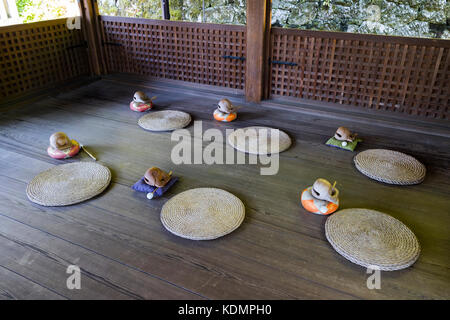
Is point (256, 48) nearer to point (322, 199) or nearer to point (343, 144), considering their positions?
point (343, 144)

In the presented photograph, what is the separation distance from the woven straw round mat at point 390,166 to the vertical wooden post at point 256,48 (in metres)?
1.27

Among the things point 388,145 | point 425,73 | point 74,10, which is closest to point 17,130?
point 74,10

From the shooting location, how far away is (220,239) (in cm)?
167

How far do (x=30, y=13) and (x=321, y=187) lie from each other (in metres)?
5.81

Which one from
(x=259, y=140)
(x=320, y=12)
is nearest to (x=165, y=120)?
(x=259, y=140)

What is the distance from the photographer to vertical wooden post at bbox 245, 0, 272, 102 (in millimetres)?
2955

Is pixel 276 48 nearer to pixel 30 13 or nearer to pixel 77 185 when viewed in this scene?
pixel 77 185

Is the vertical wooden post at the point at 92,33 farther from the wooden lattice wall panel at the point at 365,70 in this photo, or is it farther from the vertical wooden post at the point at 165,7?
the wooden lattice wall panel at the point at 365,70

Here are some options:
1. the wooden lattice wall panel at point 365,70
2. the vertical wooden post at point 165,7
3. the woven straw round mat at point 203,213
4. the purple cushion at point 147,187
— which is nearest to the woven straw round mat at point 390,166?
the wooden lattice wall panel at point 365,70

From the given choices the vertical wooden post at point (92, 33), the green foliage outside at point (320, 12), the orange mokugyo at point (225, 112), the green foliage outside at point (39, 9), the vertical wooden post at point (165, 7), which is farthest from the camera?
the green foliage outside at point (39, 9)

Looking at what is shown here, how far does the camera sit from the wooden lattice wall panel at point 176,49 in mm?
3361

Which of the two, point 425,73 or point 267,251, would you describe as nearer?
point 267,251

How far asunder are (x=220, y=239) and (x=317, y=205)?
21.6 inches

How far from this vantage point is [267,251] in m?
1.60
